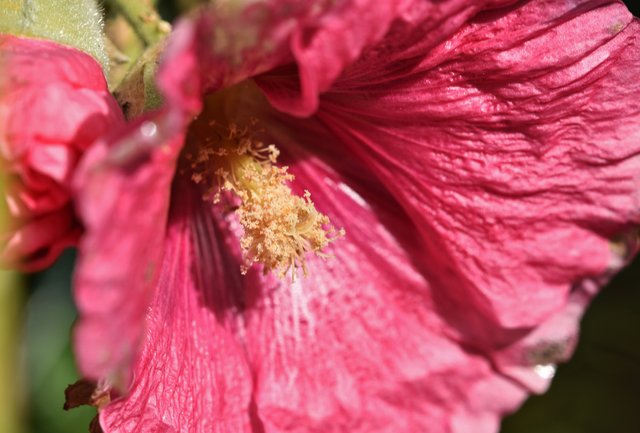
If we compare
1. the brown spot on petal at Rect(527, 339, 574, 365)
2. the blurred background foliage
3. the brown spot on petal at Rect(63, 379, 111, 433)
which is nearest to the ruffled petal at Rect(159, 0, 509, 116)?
the brown spot on petal at Rect(63, 379, 111, 433)

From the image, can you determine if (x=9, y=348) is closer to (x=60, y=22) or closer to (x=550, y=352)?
(x=60, y=22)

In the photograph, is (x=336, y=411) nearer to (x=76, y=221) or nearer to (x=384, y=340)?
(x=384, y=340)

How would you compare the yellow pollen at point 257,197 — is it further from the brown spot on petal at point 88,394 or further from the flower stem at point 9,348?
the flower stem at point 9,348

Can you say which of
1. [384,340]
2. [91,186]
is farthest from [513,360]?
[91,186]

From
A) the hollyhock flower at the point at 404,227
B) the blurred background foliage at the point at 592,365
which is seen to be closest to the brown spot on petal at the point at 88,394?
the hollyhock flower at the point at 404,227

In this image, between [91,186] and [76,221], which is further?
[76,221]

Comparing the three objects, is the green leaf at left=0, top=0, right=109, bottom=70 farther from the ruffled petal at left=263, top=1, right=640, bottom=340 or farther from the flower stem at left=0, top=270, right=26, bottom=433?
the flower stem at left=0, top=270, right=26, bottom=433
